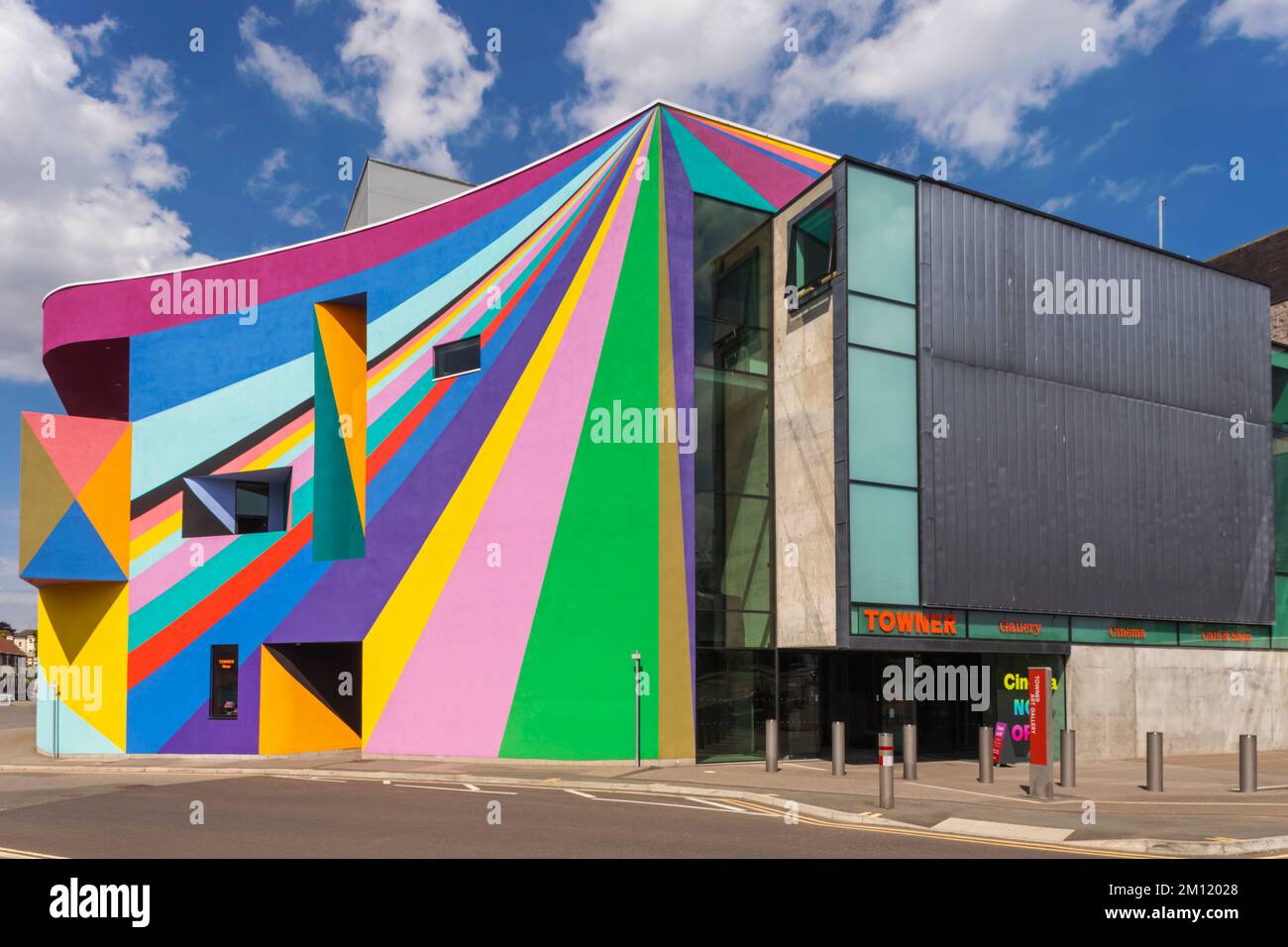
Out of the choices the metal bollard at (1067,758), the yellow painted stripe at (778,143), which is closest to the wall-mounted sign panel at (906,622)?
the metal bollard at (1067,758)

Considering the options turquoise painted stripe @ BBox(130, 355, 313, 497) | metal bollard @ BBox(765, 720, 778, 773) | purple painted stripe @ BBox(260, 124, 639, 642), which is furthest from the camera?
turquoise painted stripe @ BBox(130, 355, 313, 497)

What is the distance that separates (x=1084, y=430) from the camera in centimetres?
2331

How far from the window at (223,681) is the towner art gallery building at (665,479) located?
9 cm

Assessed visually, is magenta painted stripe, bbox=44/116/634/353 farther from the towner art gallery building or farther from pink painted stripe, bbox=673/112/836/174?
pink painted stripe, bbox=673/112/836/174

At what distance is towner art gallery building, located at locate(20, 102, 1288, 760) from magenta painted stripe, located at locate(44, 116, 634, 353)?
86 millimetres

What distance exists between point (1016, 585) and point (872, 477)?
14.3ft

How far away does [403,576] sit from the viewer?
22547 mm

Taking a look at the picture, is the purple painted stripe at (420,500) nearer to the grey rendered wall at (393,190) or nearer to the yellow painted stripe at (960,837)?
the grey rendered wall at (393,190)

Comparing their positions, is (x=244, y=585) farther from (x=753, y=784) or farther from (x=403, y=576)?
(x=753, y=784)

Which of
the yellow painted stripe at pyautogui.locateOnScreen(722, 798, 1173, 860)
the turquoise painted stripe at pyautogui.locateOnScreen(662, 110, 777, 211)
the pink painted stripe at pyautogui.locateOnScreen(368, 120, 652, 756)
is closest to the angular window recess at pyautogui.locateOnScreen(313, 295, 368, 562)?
the pink painted stripe at pyautogui.locateOnScreen(368, 120, 652, 756)

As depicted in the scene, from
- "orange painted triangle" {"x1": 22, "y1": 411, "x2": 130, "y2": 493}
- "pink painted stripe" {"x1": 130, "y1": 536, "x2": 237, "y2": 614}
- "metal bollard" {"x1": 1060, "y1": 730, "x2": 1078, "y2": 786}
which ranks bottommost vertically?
"metal bollard" {"x1": 1060, "y1": 730, "x2": 1078, "y2": 786}

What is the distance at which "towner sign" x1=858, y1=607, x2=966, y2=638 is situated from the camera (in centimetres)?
2009
